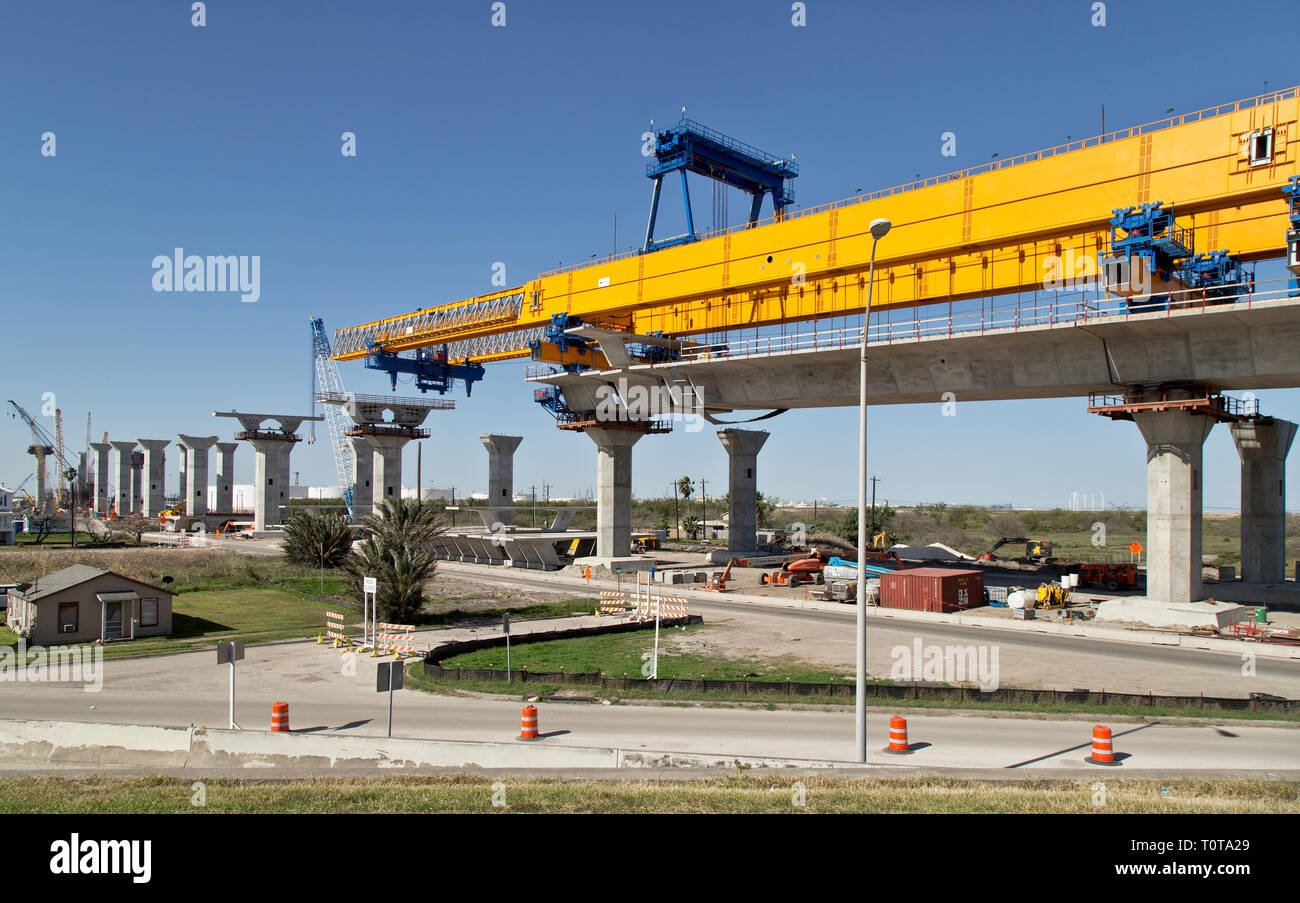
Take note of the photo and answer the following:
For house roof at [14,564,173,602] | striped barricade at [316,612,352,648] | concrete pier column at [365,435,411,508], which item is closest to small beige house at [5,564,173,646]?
house roof at [14,564,173,602]

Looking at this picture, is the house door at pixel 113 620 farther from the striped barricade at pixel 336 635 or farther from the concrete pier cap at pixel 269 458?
the concrete pier cap at pixel 269 458

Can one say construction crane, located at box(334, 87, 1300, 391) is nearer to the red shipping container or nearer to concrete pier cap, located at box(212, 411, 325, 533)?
the red shipping container

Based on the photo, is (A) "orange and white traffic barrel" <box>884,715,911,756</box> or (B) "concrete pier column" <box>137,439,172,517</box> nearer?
(A) "orange and white traffic barrel" <box>884,715,911,756</box>

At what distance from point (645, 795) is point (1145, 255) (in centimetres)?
2588

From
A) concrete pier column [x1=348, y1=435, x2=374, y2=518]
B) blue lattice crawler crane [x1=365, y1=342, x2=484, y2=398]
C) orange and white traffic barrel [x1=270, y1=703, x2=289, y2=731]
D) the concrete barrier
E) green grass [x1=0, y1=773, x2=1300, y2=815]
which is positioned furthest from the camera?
concrete pier column [x1=348, y1=435, x2=374, y2=518]

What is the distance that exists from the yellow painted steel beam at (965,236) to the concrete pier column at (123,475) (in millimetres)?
98890

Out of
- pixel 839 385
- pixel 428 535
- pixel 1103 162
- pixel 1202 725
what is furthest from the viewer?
pixel 839 385

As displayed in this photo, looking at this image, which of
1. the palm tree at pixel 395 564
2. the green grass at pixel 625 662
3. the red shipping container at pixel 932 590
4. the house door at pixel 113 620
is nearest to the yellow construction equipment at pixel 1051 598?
the red shipping container at pixel 932 590

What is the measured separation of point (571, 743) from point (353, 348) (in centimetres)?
6128

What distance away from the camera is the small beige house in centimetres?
2661
